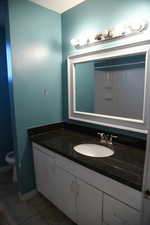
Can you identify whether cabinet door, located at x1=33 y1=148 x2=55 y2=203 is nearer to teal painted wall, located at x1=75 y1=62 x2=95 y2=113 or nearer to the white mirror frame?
the white mirror frame

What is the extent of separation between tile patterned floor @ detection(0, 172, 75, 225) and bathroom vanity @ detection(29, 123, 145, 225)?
0.16m

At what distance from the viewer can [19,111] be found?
1.75 meters

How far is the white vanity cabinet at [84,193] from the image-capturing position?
1.00m

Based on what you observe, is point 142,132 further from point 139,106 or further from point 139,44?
point 139,44

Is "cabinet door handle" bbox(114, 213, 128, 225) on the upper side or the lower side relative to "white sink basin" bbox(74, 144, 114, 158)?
lower

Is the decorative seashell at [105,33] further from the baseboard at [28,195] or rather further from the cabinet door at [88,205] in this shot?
the baseboard at [28,195]

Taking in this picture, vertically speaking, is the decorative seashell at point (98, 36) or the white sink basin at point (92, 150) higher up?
the decorative seashell at point (98, 36)

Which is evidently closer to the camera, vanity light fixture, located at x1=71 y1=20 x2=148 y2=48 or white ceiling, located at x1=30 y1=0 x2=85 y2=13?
vanity light fixture, located at x1=71 y1=20 x2=148 y2=48

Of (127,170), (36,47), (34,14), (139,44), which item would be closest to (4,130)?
(36,47)

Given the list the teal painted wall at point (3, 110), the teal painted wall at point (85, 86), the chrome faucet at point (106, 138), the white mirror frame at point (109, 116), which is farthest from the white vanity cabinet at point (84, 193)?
the teal painted wall at point (3, 110)

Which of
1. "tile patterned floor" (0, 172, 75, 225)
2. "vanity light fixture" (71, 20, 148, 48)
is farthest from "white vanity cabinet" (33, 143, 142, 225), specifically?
"vanity light fixture" (71, 20, 148, 48)

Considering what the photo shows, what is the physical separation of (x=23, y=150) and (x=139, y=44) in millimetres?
1711

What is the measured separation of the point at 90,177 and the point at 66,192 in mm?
433

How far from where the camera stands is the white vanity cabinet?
1.00 meters
